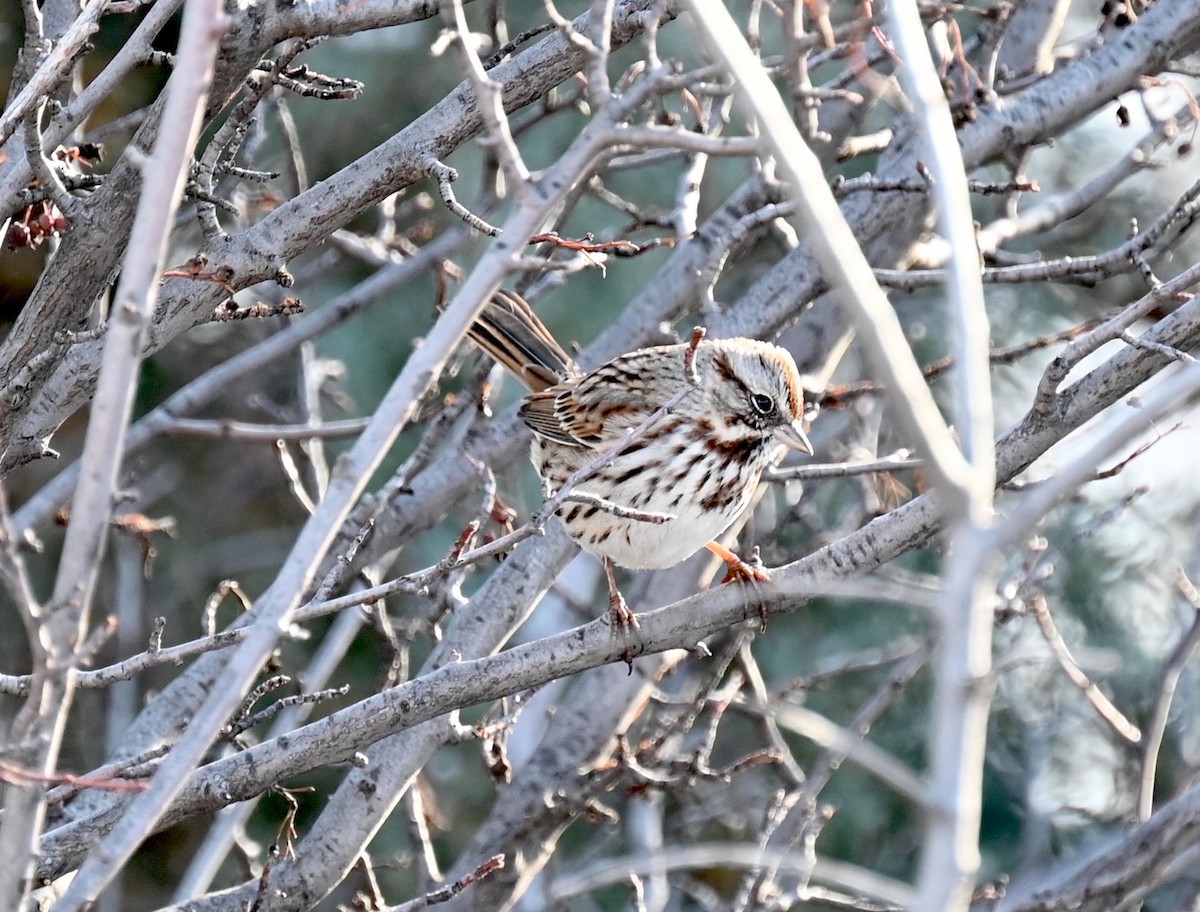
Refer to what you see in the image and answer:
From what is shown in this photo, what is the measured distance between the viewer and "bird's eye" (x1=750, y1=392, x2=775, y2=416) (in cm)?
403

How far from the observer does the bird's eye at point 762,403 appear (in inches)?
159

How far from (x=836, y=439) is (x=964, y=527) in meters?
4.42

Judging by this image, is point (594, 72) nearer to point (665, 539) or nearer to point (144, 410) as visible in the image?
point (665, 539)

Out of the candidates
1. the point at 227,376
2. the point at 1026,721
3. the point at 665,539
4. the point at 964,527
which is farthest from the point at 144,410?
the point at 964,527

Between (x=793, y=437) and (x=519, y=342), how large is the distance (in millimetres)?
1023

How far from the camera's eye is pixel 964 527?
1.54 metres

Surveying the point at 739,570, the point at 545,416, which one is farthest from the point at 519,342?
the point at 739,570

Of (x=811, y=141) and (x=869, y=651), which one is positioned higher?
(x=811, y=141)

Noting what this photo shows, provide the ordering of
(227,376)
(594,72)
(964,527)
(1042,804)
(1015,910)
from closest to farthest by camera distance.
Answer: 1. (964,527)
2. (594,72)
3. (1015,910)
4. (227,376)
5. (1042,804)

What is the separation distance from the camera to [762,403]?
404 centimetres

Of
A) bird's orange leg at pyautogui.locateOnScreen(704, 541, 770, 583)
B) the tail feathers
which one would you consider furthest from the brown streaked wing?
bird's orange leg at pyautogui.locateOnScreen(704, 541, 770, 583)

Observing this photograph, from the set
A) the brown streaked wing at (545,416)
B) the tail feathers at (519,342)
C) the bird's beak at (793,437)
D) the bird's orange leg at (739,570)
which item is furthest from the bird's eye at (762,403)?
the tail feathers at (519,342)

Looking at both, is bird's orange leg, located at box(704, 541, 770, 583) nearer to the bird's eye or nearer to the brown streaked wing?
the bird's eye

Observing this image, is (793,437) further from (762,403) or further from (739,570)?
(739,570)
